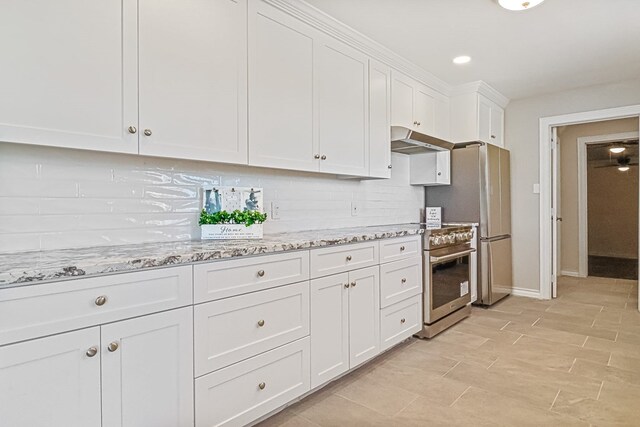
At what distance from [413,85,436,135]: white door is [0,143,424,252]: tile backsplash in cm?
150

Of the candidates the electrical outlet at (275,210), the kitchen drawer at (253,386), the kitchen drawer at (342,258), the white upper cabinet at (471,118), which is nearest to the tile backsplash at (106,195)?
the electrical outlet at (275,210)

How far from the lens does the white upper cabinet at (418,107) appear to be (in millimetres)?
3172

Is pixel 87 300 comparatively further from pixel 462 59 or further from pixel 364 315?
pixel 462 59

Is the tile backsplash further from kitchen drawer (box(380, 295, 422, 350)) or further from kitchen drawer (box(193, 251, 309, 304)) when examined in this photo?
kitchen drawer (box(380, 295, 422, 350))

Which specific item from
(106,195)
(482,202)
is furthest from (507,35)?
(106,195)

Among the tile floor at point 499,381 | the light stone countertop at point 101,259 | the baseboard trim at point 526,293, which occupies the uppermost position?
the light stone countertop at point 101,259

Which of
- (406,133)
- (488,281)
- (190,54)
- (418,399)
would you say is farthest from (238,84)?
(488,281)

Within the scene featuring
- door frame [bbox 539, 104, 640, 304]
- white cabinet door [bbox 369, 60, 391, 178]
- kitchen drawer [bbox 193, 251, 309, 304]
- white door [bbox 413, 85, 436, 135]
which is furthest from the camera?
door frame [bbox 539, 104, 640, 304]

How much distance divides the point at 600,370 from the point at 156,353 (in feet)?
8.84

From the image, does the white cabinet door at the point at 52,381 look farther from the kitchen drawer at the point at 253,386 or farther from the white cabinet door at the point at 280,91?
the white cabinet door at the point at 280,91

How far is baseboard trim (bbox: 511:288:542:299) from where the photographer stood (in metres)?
4.35

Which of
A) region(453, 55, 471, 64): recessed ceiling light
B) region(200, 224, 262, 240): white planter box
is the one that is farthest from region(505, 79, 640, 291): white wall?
region(200, 224, 262, 240): white planter box

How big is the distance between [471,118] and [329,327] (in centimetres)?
288

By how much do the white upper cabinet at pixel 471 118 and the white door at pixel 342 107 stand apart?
1591mm
